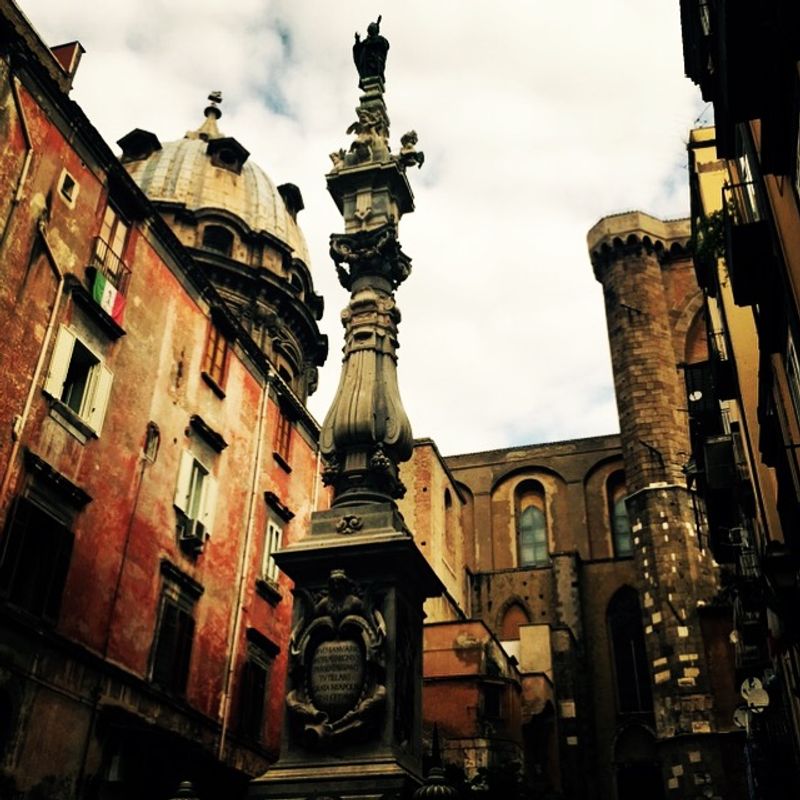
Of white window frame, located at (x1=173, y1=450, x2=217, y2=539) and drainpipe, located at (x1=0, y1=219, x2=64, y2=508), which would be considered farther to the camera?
white window frame, located at (x1=173, y1=450, x2=217, y2=539)

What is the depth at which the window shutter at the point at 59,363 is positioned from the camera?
13.9m

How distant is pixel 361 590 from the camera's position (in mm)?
7840

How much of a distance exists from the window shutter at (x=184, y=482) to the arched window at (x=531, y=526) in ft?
85.1

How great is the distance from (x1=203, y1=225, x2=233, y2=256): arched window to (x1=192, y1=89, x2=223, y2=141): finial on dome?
6998 millimetres

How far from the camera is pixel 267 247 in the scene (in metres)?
32.8

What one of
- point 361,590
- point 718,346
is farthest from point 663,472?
point 361,590

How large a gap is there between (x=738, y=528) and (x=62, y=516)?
13648 mm

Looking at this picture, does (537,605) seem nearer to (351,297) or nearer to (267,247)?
(267,247)

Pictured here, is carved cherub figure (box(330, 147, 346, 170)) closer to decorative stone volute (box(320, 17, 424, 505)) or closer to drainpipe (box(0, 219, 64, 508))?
decorative stone volute (box(320, 17, 424, 505))

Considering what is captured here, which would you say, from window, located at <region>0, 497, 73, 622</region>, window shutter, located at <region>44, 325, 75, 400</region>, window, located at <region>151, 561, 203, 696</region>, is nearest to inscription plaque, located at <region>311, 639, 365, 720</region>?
window, located at <region>0, 497, 73, 622</region>

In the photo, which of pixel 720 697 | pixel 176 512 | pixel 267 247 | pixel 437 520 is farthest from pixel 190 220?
pixel 720 697

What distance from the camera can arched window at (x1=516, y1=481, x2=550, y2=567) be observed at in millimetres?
43062

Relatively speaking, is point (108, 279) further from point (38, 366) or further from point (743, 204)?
point (743, 204)

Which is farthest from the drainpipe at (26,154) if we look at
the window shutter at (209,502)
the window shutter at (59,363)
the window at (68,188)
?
the window shutter at (209,502)
